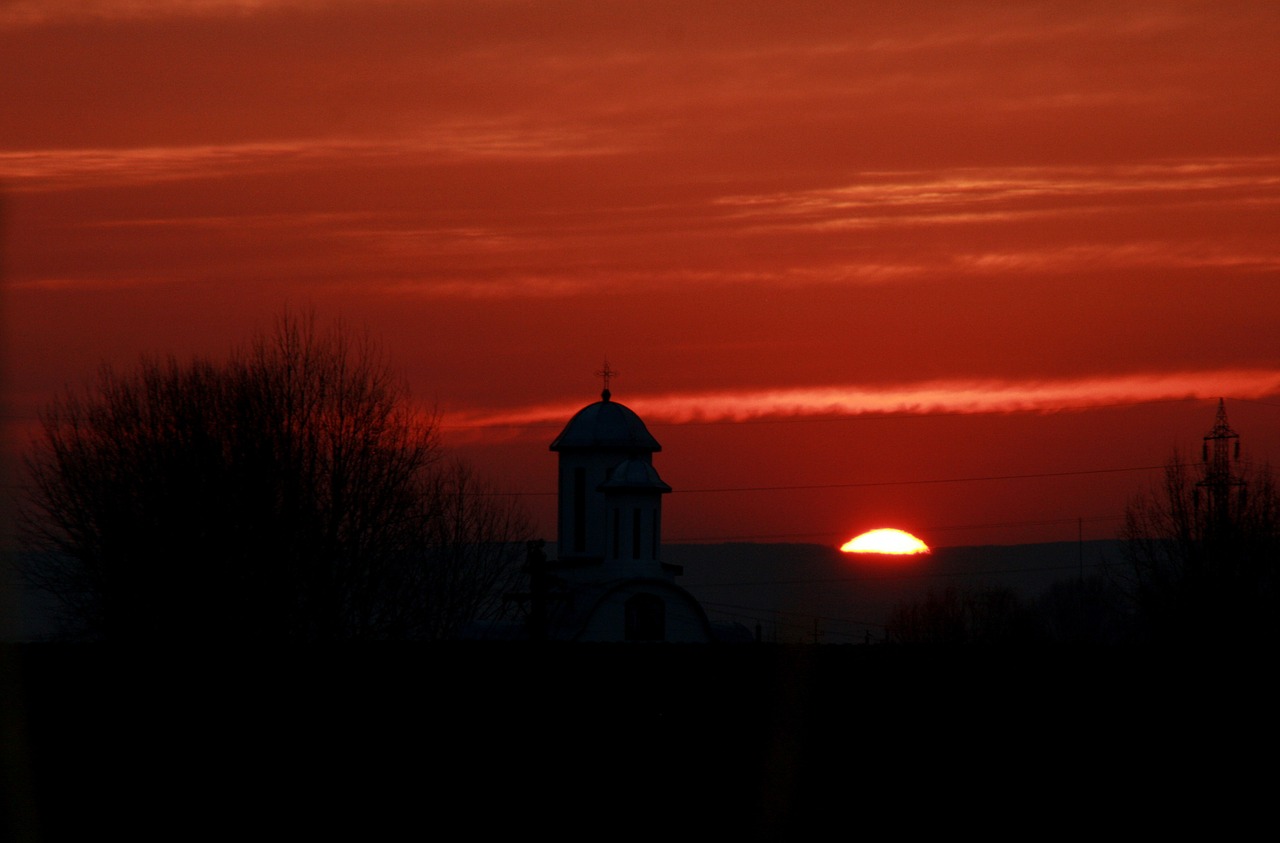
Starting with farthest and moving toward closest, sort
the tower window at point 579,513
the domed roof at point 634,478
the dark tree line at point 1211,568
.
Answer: the tower window at point 579,513 < the domed roof at point 634,478 < the dark tree line at point 1211,568

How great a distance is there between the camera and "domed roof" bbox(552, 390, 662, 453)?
241ft

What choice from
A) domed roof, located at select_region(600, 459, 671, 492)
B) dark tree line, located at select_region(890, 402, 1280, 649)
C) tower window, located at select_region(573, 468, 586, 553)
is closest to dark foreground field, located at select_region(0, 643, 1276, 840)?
dark tree line, located at select_region(890, 402, 1280, 649)

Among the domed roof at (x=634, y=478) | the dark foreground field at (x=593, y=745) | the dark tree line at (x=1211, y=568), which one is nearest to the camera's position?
the dark foreground field at (x=593, y=745)

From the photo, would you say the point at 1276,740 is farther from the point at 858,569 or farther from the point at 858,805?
the point at 858,569

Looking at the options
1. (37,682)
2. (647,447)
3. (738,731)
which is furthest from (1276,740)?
(647,447)

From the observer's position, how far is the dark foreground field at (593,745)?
2070 cm

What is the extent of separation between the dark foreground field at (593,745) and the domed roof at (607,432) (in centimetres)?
4782

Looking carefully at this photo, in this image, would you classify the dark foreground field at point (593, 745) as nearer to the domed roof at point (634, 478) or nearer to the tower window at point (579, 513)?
the domed roof at point (634, 478)

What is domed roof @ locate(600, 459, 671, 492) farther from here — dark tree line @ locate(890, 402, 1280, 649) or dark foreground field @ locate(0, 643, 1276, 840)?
dark foreground field @ locate(0, 643, 1276, 840)

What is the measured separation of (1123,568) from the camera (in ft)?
179

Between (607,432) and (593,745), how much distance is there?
169 feet

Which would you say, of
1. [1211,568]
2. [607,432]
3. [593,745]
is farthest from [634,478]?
[593,745]

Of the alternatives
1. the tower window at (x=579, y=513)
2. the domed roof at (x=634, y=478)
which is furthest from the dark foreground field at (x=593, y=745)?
the tower window at (x=579, y=513)

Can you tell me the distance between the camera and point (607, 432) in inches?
2891
